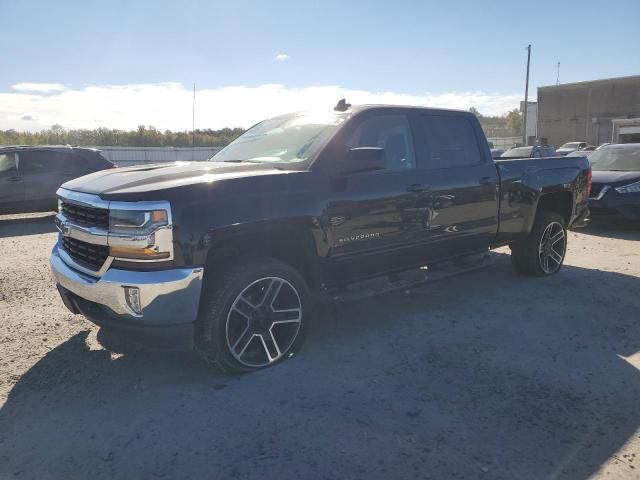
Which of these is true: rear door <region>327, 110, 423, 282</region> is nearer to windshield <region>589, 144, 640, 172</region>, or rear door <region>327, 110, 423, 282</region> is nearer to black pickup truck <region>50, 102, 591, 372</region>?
black pickup truck <region>50, 102, 591, 372</region>

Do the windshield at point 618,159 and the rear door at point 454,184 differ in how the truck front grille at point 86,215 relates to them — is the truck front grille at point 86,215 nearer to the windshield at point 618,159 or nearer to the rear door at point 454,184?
the rear door at point 454,184

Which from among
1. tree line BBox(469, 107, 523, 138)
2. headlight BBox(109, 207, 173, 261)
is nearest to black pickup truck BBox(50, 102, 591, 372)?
headlight BBox(109, 207, 173, 261)

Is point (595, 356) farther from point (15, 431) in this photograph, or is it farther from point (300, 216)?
point (15, 431)

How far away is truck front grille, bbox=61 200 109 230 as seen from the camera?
3.39 metres

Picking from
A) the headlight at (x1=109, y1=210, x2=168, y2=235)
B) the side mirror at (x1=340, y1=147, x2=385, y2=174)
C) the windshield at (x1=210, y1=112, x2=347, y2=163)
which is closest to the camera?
the headlight at (x1=109, y1=210, x2=168, y2=235)

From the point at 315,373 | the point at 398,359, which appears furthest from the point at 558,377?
the point at 315,373

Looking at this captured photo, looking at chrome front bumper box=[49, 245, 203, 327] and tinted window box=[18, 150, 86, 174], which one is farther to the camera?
tinted window box=[18, 150, 86, 174]

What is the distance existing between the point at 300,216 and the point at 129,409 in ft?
5.65

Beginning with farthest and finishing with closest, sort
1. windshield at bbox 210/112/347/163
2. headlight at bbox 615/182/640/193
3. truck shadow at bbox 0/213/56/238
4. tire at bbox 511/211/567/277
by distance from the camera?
truck shadow at bbox 0/213/56/238 → headlight at bbox 615/182/640/193 → tire at bbox 511/211/567/277 → windshield at bbox 210/112/347/163

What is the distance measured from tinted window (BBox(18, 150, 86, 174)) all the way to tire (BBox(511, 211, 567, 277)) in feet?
30.8

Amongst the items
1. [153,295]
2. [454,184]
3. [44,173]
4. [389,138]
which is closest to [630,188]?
[454,184]

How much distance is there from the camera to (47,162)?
11078 mm

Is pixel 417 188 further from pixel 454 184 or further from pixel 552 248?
pixel 552 248

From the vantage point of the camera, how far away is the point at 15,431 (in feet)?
10.0
